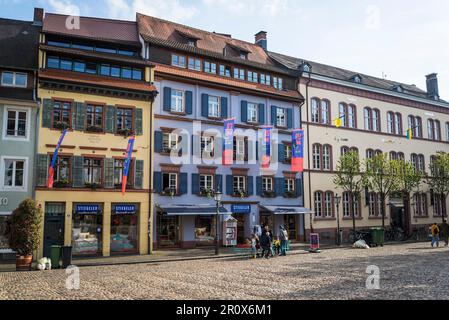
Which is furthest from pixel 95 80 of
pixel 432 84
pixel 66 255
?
pixel 432 84

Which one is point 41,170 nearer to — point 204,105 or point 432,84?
point 204,105

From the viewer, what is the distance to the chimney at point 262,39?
134 ft

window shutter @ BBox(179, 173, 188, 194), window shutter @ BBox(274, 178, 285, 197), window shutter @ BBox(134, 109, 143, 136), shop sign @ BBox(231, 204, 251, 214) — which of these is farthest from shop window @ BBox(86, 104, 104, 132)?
window shutter @ BBox(274, 178, 285, 197)

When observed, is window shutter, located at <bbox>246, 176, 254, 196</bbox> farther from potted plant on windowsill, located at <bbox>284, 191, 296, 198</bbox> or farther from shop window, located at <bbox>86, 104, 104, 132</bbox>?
shop window, located at <bbox>86, 104, 104, 132</bbox>

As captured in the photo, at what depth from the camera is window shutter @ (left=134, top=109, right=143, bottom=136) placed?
2811 cm

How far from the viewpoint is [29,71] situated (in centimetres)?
2592

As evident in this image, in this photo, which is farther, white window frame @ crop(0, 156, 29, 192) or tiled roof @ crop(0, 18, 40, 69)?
tiled roof @ crop(0, 18, 40, 69)

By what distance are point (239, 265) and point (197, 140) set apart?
12169mm

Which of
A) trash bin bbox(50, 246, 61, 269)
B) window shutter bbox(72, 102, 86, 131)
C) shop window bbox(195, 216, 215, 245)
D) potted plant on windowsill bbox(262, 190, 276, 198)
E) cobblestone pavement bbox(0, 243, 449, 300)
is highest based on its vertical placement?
window shutter bbox(72, 102, 86, 131)

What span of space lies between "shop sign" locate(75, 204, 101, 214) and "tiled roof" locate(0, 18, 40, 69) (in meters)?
8.71

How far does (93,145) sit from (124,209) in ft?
14.1

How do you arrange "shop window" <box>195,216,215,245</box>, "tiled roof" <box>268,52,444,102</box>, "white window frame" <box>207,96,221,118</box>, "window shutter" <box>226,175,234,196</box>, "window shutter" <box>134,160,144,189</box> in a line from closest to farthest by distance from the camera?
"window shutter" <box>134,160,144,189</box> → "shop window" <box>195,216,215,245</box> → "window shutter" <box>226,175,234,196</box> → "white window frame" <box>207,96,221,118</box> → "tiled roof" <box>268,52,444,102</box>

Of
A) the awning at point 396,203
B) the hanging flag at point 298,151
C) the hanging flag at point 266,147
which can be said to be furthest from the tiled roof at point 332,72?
the awning at point 396,203

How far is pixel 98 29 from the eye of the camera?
3045 centimetres
